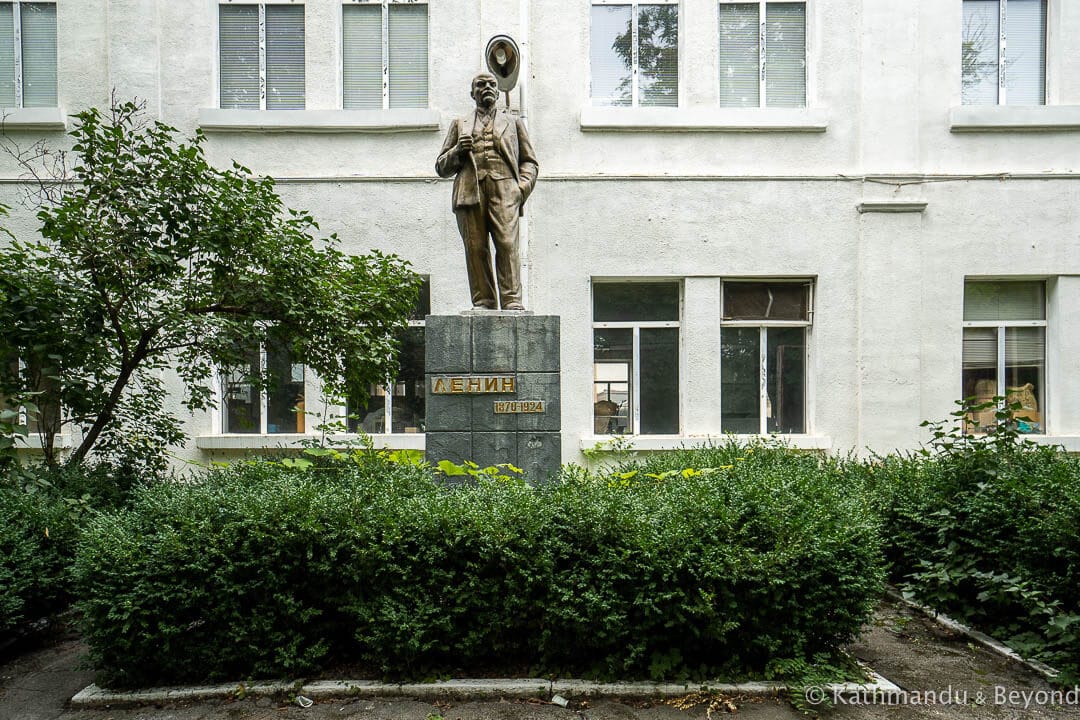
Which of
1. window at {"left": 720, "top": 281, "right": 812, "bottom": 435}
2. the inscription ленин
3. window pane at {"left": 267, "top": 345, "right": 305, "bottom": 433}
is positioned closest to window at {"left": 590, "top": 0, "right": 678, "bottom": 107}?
window at {"left": 720, "top": 281, "right": 812, "bottom": 435}

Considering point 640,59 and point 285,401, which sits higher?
point 640,59

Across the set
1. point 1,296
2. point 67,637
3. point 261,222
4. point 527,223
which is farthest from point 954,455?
point 1,296

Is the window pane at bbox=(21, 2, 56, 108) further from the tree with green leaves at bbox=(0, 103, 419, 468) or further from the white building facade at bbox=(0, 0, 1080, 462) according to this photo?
the tree with green leaves at bbox=(0, 103, 419, 468)

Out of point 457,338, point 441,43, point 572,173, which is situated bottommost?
point 457,338

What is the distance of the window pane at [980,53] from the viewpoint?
9.30 meters

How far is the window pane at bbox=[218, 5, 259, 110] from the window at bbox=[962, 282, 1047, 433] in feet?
35.9

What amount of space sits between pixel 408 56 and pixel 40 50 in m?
5.44

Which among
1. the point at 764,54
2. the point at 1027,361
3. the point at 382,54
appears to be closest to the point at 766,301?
the point at 764,54

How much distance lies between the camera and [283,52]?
9273 mm

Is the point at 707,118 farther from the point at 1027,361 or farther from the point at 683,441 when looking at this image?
the point at 1027,361

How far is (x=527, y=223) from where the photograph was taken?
902cm

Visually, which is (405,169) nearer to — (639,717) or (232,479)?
(232,479)

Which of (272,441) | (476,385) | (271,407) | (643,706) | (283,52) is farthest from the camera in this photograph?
(283,52)

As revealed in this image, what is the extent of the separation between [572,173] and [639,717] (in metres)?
7.23
